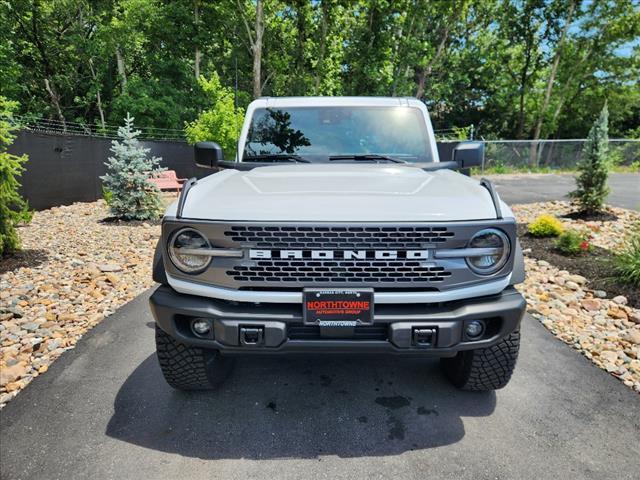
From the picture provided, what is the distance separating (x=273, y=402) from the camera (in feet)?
9.56

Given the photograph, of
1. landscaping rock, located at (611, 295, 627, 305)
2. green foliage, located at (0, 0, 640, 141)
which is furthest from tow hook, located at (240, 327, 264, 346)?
green foliage, located at (0, 0, 640, 141)

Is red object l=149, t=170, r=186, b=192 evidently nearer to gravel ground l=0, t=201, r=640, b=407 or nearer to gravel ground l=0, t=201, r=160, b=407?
gravel ground l=0, t=201, r=160, b=407

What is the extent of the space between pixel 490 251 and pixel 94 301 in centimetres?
429

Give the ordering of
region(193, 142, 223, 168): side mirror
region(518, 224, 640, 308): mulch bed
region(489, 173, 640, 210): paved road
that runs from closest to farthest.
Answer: region(193, 142, 223, 168): side mirror < region(518, 224, 640, 308): mulch bed < region(489, 173, 640, 210): paved road

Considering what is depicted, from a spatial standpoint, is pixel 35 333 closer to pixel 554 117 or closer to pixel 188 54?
pixel 188 54

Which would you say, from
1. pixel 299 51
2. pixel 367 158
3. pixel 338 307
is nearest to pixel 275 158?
pixel 367 158

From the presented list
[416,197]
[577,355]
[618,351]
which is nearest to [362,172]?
[416,197]

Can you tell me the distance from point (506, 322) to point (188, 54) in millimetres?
28310

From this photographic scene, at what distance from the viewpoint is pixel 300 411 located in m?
2.81

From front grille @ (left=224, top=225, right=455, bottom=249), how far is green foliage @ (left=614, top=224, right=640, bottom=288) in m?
4.02

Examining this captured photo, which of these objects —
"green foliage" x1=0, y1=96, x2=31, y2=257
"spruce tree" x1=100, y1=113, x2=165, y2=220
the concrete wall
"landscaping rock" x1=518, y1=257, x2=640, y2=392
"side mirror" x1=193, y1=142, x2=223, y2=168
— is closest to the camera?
"landscaping rock" x1=518, y1=257, x2=640, y2=392

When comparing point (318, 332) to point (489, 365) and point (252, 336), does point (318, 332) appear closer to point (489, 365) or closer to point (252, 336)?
point (252, 336)

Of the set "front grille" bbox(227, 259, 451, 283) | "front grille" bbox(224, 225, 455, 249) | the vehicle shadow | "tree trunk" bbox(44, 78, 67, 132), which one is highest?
"tree trunk" bbox(44, 78, 67, 132)

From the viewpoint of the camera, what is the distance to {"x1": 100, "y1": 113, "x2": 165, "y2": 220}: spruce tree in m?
8.70
